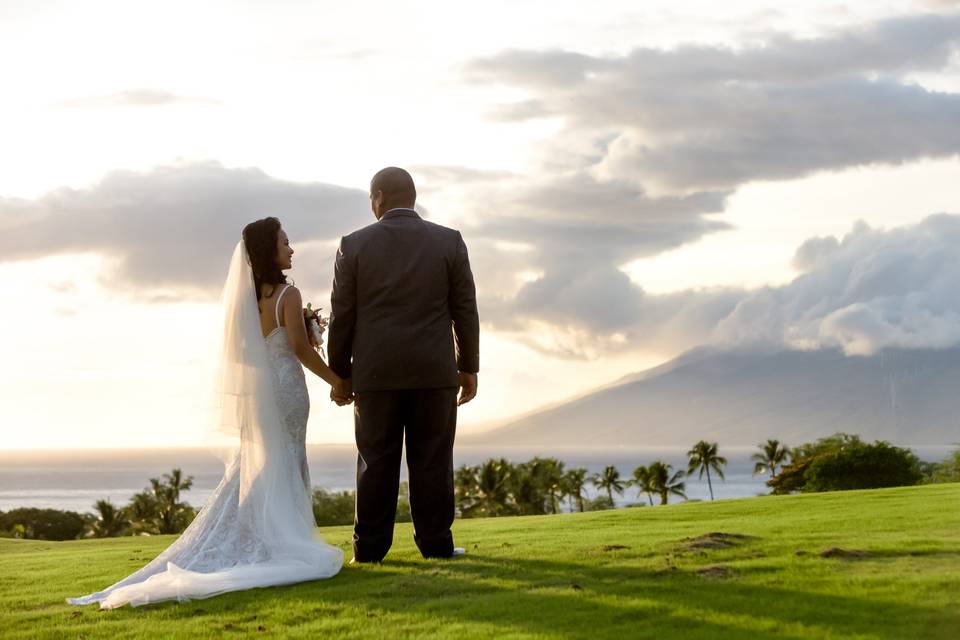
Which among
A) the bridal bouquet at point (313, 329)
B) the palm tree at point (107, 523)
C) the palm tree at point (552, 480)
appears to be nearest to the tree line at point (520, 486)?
the palm tree at point (107, 523)

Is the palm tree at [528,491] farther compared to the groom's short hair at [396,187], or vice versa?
the palm tree at [528,491]

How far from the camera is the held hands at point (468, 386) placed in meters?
9.21

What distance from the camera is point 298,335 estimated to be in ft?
31.0

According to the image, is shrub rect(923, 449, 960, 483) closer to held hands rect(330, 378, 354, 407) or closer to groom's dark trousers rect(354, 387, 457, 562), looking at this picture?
groom's dark trousers rect(354, 387, 457, 562)

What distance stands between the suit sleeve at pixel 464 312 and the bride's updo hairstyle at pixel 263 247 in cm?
169

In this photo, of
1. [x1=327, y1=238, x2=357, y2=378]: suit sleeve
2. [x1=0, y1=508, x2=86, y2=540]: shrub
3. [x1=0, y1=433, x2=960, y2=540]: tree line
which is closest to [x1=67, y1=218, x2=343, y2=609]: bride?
[x1=327, y1=238, x2=357, y2=378]: suit sleeve

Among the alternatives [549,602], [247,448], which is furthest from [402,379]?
[549,602]

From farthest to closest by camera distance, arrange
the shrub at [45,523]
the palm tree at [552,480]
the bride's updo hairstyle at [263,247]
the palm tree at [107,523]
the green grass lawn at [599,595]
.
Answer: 1. the palm tree at [552,480]
2. the palm tree at [107,523]
3. the shrub at [45,523]
4. the bride's updo hairstyle at [263,247]
5. the green grass lawn at [599,595]

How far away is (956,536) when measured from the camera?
9.16m

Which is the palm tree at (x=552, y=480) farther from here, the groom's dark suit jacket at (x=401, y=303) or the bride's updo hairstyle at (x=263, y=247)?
the groom's dark suit jacket at (x=401, y=303)

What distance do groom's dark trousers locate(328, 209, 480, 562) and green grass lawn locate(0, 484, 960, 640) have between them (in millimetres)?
613

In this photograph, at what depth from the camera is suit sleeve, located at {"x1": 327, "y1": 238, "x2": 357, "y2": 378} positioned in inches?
354

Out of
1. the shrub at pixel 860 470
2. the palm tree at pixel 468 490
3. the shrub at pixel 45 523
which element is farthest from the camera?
the palm tree at pixel 468 490

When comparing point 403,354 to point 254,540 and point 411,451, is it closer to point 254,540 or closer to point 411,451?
point 411,451
